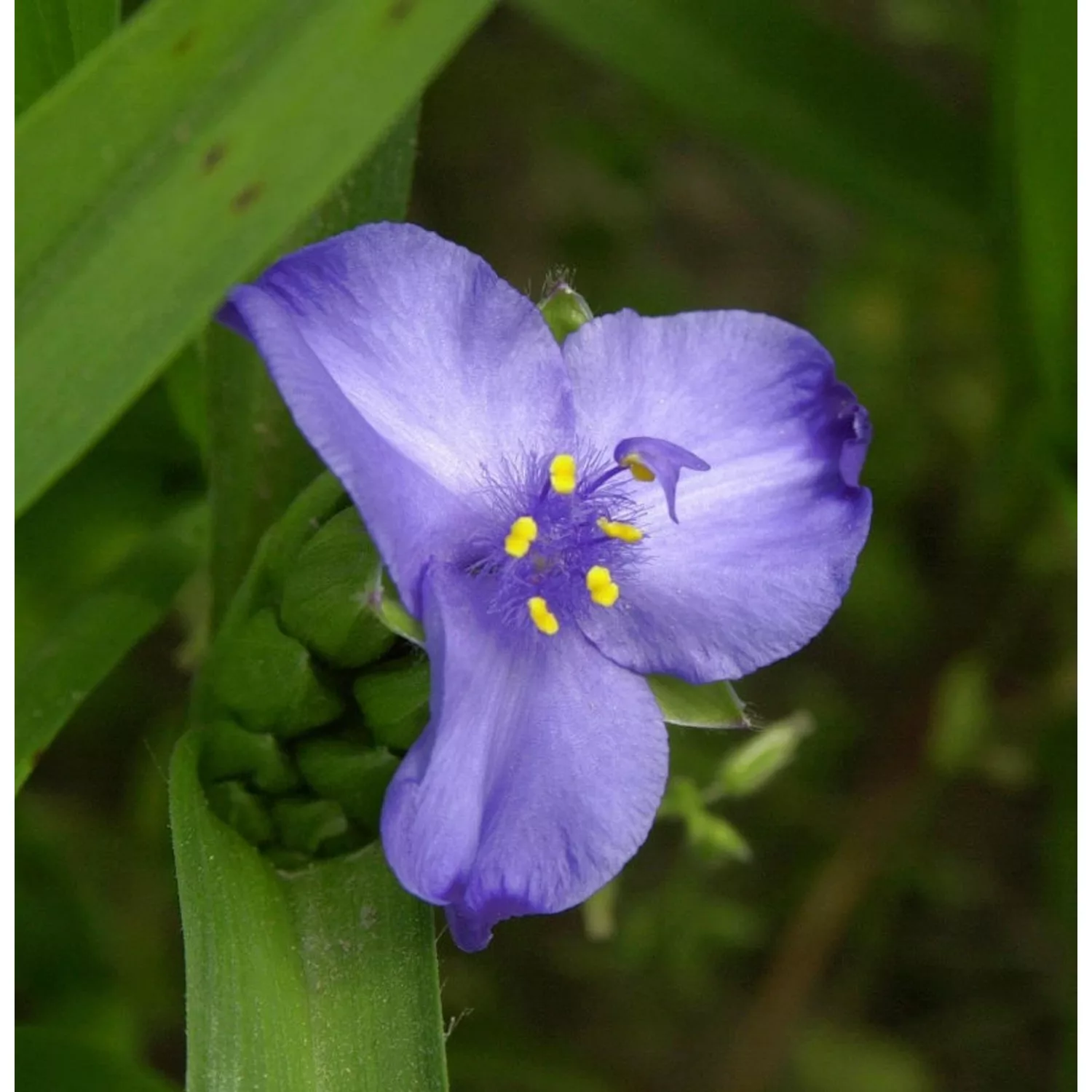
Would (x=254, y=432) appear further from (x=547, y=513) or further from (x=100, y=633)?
(x=547, y=513)

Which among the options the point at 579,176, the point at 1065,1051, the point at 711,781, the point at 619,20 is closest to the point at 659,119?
the point at 579,176

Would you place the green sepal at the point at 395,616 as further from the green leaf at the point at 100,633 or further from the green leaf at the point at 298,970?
the green leaf at the point at 100,633

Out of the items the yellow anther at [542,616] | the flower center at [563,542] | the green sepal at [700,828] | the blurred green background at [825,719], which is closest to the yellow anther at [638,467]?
the flower center at [563,542]

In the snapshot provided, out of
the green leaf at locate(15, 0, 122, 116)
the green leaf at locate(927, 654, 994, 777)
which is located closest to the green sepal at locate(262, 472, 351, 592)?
the green leaf at locate(15, 0, 122, 116)

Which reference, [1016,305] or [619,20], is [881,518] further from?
[619,20]

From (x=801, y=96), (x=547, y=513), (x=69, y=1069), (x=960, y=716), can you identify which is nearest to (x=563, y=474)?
(x=547, y=513)

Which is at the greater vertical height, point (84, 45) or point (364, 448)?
point (84, 45)

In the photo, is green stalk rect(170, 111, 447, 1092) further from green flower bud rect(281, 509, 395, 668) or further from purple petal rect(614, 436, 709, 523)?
purple petal rect(614, 436, 709, 523)
